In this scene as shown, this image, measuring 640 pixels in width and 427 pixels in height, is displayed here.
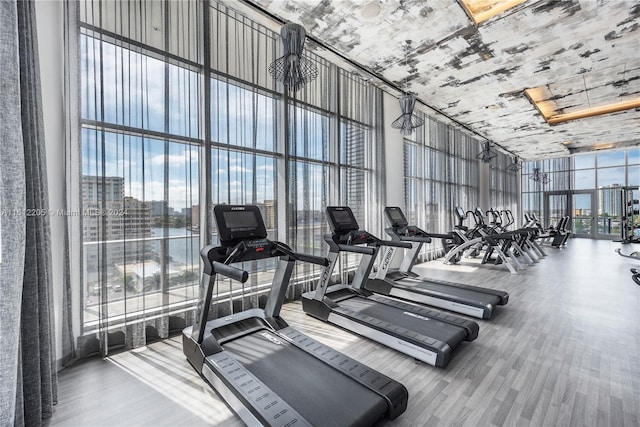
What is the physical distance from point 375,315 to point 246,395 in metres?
1.87

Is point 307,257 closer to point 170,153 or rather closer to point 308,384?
point 308,384

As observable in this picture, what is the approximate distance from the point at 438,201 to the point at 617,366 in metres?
5.92

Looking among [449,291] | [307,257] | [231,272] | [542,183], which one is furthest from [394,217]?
[542,183]

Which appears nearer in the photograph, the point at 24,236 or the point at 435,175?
the point at 24,236

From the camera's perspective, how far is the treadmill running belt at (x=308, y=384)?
1658 mm

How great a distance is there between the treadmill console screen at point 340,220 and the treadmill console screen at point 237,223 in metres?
1.29

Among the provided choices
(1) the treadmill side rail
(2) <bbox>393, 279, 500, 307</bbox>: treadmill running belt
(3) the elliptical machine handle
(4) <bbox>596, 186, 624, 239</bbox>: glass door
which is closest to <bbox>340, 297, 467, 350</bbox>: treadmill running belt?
(2) <bbox>393, 279, 500, 307</bbox>: treadmill running belt

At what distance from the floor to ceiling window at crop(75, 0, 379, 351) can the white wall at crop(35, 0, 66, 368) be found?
140 millimetres

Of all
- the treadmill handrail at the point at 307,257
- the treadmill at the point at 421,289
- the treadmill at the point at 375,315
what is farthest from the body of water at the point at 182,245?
the treadmill at the point at 421,289

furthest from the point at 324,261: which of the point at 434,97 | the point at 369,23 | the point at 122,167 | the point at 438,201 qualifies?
the point at 438,201

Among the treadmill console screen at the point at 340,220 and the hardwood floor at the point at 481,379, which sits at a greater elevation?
the treadmill console screen at the point at 340,220

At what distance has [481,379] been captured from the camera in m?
2.30

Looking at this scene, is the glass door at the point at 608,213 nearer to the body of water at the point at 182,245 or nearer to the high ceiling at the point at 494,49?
the high ceiling at the point at 494,49

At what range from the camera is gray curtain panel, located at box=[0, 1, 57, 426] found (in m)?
1.56
